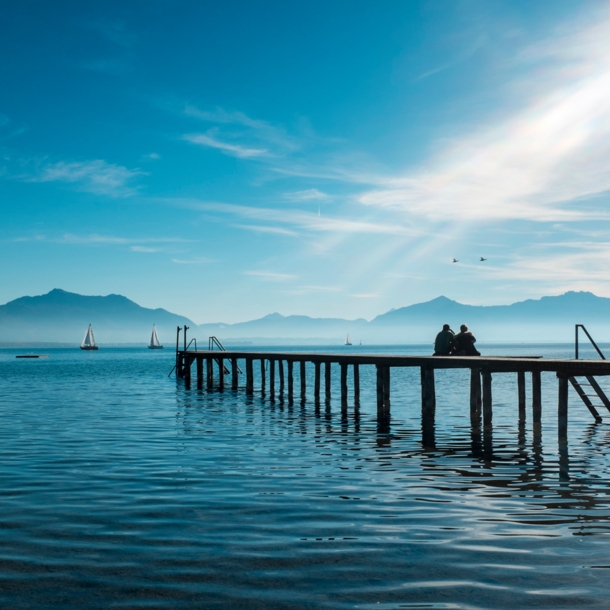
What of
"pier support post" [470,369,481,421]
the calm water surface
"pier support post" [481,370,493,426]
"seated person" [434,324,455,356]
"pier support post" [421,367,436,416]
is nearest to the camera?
the calm water surface

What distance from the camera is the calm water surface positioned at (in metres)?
7.52

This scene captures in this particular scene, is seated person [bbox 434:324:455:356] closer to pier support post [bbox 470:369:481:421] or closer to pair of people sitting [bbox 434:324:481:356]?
pair of people sitting [bbox 434:324:481:356]

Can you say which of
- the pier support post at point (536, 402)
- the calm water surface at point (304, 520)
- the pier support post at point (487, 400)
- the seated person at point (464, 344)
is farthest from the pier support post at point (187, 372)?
the pier support post at point (536, 402)

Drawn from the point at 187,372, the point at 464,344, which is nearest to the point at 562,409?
the point at 464,344

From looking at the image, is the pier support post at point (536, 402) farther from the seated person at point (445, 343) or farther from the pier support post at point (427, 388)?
the seated person at point (445, 343)

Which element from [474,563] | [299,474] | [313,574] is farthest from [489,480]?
[313,574]

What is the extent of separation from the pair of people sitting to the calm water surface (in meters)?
6.45

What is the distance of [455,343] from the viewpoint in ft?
93.5

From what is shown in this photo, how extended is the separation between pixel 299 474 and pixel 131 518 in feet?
15.6

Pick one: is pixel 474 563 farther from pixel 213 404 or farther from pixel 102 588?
pixel 213 404

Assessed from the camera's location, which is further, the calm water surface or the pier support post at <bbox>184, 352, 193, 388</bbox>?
the pier support post at <bbox>184, 352, 193, 388</bbox>

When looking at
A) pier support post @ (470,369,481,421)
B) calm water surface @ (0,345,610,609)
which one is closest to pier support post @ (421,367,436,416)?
pier support post @ (470,369,481,421)

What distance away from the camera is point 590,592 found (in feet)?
24.1

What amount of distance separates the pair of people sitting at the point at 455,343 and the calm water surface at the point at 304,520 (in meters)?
6.45
